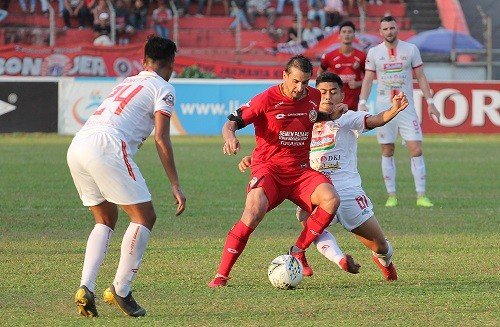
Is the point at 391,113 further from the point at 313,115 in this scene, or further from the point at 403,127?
the point at 403,127

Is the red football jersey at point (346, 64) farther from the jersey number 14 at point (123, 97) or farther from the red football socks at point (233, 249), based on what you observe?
the jersey number 14 at point (123, 97)

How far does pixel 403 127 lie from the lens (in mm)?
14430

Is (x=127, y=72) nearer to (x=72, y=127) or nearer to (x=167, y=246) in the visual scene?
(x=72, y=127)

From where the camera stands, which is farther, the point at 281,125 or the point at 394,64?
the point at 394,64

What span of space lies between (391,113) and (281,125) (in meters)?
0.83

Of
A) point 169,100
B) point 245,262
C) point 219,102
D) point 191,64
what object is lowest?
point 219,102

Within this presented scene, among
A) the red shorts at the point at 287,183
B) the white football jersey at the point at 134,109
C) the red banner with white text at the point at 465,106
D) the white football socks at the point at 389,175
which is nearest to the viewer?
the white football jersey at the point at 134,109

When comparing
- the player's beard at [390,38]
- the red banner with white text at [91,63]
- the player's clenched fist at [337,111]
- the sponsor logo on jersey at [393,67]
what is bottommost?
the red banner with white text at [91,63]

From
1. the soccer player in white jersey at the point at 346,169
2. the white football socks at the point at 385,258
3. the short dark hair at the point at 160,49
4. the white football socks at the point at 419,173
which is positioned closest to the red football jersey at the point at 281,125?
the soccer player in white jersey at the point at 346,169

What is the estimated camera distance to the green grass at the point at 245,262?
707 cm

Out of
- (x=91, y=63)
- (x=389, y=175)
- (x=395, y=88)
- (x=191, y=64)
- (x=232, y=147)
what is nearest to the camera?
(x=232, y=147)

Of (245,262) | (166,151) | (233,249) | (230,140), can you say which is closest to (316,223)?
(233,249)

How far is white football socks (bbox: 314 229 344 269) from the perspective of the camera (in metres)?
8.45

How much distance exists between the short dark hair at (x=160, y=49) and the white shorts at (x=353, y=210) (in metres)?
2.10
